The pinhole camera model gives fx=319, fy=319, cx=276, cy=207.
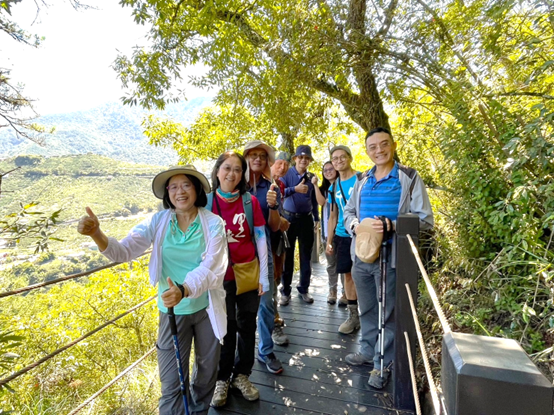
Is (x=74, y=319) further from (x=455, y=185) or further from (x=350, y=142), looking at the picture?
(x=350, y=142)

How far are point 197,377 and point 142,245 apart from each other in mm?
867

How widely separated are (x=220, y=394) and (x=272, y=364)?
1.80ft

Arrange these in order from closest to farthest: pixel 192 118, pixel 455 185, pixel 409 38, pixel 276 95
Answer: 1. pixel 455 185
2. pixel 409 38
3. pixel 276 95
4. pixel 192 118

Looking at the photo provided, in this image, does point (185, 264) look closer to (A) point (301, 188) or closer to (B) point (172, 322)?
(B) point (172, 322)

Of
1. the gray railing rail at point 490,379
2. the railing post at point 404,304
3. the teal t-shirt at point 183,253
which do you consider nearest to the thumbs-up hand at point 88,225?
the teal t-shirt at point 183,253

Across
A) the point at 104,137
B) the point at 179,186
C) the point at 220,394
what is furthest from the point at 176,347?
the point at 104,137

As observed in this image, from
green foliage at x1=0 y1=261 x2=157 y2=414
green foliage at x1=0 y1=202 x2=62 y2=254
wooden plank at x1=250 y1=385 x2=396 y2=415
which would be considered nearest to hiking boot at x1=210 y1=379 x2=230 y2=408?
wooden plank at x1=250 y1=385 x2=396 y2=415

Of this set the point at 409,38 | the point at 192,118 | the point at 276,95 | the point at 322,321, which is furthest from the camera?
the point at 192,118

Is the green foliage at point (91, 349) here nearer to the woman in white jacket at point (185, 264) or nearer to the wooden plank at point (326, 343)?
the woman in white jacket at point (185, 264)

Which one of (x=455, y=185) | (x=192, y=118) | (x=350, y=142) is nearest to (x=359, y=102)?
(x=455, y=185)

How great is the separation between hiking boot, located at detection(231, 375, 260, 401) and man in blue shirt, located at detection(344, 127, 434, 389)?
34.5 inches

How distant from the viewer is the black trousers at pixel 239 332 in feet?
7.45

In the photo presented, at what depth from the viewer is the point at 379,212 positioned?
245 centimetres

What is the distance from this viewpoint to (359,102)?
479cm
